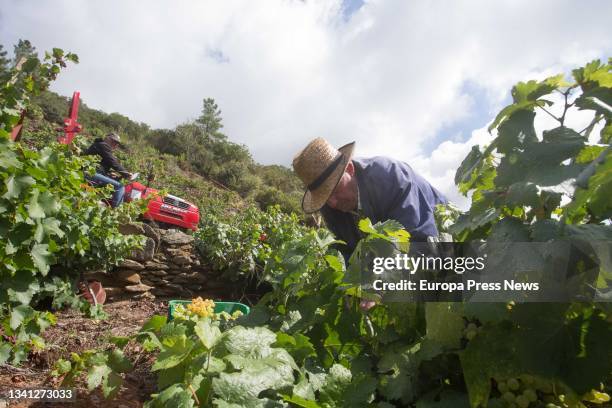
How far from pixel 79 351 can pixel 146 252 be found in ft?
10.7

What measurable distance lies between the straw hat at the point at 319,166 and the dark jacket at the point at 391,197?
0.15 metres

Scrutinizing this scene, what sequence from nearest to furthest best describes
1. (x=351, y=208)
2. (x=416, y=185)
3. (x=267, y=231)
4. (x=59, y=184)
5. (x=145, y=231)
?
1. (x=416, y=185)
2. (x=351, y=208)
3. (x=59, y=184)
4. (x=145, y=231)
5. (x=267, y=231)

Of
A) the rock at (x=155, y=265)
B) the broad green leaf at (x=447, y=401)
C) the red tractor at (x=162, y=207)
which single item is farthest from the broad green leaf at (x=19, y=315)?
the red tractor at (x=162, y=207)

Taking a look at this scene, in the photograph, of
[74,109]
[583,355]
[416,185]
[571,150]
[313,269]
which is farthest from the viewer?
[74,109]

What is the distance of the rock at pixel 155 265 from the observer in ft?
21.0

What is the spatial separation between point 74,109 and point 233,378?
9.63 m

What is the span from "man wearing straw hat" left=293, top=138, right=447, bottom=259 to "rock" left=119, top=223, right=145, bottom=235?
151 inches

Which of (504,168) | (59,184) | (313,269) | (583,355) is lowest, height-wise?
(583,355)

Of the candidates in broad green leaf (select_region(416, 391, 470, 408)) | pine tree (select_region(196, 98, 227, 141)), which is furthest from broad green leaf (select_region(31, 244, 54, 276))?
pine tree (select_region(196, 98, 227, 141))

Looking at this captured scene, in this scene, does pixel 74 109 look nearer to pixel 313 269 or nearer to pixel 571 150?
pixel 313 269

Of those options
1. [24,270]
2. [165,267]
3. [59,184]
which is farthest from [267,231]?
[24,270]

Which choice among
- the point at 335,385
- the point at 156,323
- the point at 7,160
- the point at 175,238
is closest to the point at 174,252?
the point at 175,238

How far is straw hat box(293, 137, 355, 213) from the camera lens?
2.75 m

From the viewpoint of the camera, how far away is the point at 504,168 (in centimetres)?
81
